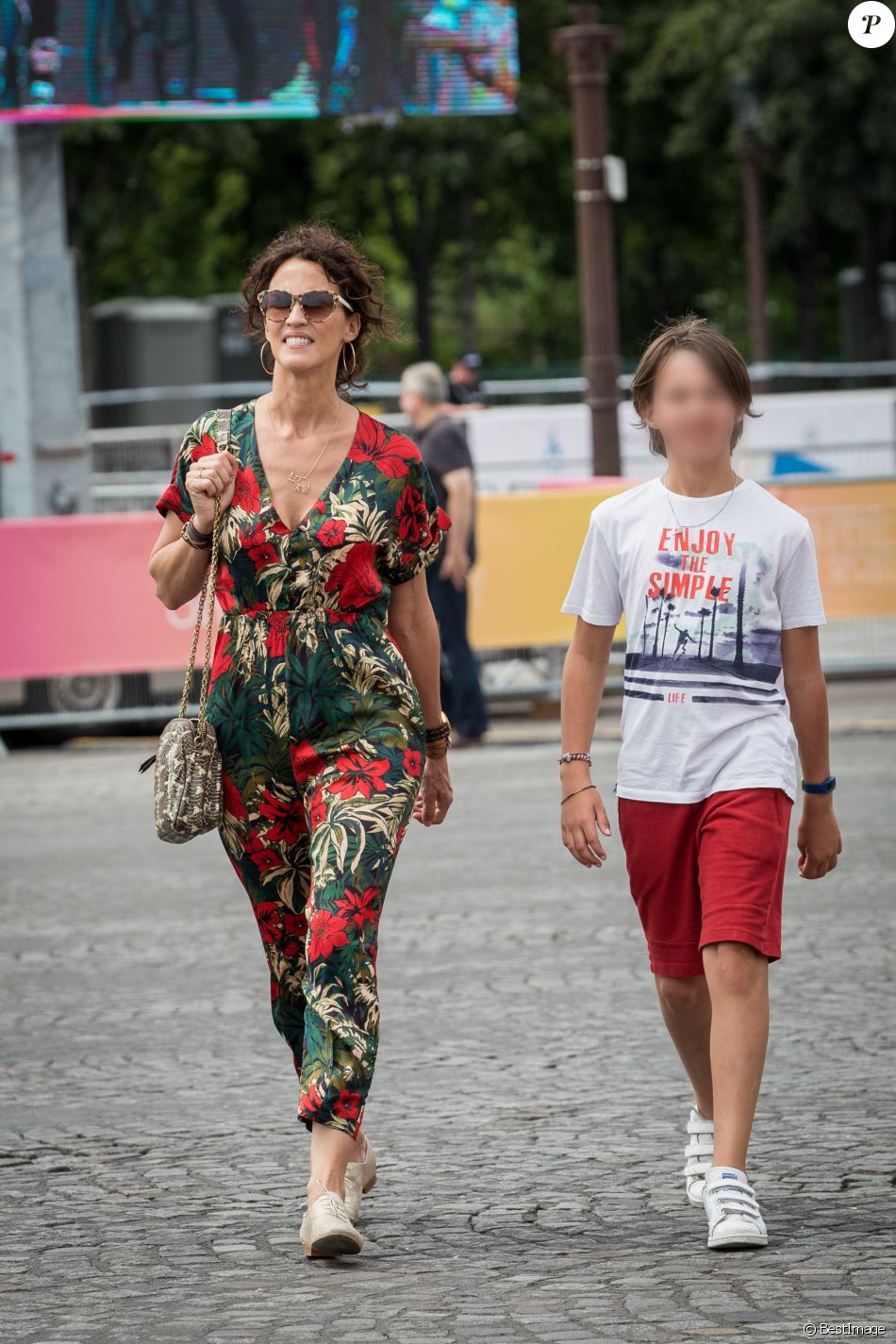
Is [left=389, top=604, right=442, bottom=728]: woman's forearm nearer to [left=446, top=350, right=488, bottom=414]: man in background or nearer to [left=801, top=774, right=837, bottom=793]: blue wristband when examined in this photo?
[left=801, top=774, right=837, bottom=793]: blue wristband

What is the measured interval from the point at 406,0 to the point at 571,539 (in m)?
4.62

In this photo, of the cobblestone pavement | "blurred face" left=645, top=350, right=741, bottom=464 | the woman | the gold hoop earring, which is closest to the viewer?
the cobblestone pavement

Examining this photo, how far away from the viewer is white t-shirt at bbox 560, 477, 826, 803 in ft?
14.2

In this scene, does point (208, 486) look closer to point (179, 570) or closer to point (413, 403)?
point (179, 570)

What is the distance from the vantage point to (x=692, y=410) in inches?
174

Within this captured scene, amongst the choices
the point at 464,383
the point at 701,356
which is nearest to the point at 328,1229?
the point at 701,356

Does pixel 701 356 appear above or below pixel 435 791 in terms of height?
above

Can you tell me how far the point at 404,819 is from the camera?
438 centimetres

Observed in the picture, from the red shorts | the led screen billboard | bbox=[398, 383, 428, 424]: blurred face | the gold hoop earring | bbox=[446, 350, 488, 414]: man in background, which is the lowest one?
the red shorts

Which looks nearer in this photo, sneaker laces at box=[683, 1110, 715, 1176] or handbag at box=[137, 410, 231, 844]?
handbag at box=[137, 410, 231, 844]

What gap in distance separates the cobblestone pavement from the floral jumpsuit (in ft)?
1.34

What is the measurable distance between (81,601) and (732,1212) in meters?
10.0

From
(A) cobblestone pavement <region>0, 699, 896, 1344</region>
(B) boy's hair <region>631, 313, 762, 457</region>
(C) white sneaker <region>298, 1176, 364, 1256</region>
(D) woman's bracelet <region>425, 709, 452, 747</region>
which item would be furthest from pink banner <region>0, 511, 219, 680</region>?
(C) white sneaker <region>298, 1176, 364, 1256</region>

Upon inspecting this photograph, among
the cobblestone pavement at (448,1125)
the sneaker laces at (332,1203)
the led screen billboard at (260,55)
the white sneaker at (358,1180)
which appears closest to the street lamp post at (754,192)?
the led screen billboard at (260,55)
